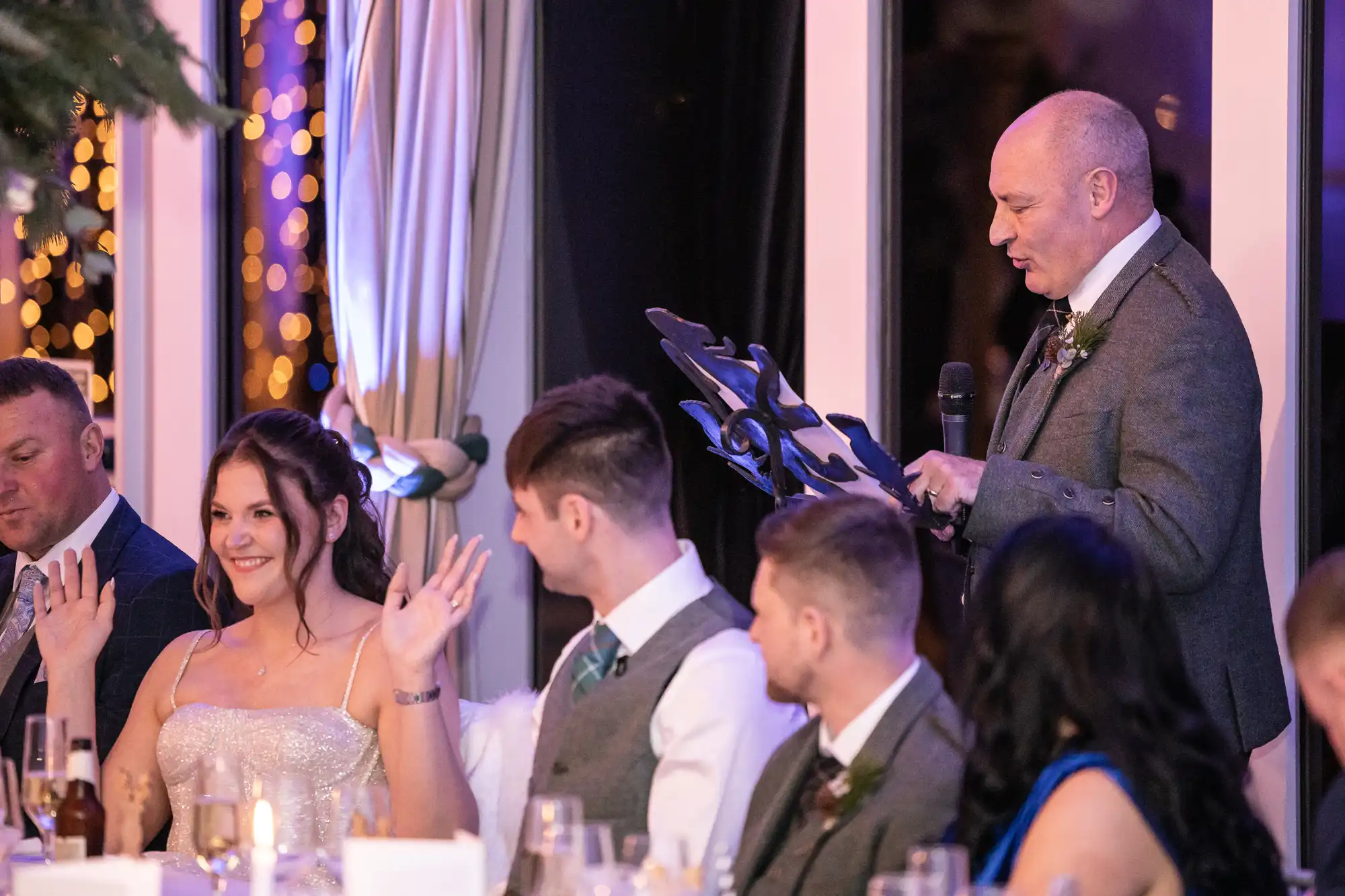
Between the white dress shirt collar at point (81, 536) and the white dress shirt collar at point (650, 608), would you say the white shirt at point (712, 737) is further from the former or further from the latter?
the white dress shirt collar at point (81, 536)

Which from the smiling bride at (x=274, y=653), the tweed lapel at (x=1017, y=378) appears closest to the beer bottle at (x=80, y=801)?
the smiling bride at (x=274, y=653)

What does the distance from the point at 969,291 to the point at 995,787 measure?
2.19 meters

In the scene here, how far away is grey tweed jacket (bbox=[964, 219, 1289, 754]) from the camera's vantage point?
2.73 metres

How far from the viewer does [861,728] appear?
7.54 ft

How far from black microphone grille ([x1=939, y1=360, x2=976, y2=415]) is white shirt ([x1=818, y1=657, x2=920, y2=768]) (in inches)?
29.3

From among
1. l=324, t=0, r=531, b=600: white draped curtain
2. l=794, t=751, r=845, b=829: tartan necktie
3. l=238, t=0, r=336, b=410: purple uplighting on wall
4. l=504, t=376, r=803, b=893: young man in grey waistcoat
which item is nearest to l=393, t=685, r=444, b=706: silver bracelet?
l=504, t=376, r=803, b=893: young man in grey waistcoat

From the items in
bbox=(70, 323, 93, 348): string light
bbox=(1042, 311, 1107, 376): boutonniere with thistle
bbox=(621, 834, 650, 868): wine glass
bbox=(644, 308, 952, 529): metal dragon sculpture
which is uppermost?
bbox=(70, 323, 93, 348): string light

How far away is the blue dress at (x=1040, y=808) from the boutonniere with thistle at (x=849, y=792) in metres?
0.18

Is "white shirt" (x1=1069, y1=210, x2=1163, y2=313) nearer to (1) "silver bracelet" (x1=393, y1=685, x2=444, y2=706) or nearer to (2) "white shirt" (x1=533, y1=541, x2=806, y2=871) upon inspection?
(2) "white shirt" (x1=533, y1=541, x2=806, y2=871)

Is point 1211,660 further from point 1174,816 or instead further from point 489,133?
point 489,133

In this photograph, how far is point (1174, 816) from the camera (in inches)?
78.3

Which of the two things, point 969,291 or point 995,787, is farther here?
point 969,291

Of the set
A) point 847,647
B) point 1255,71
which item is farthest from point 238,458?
point 1255,71

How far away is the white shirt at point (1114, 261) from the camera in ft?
9.66
